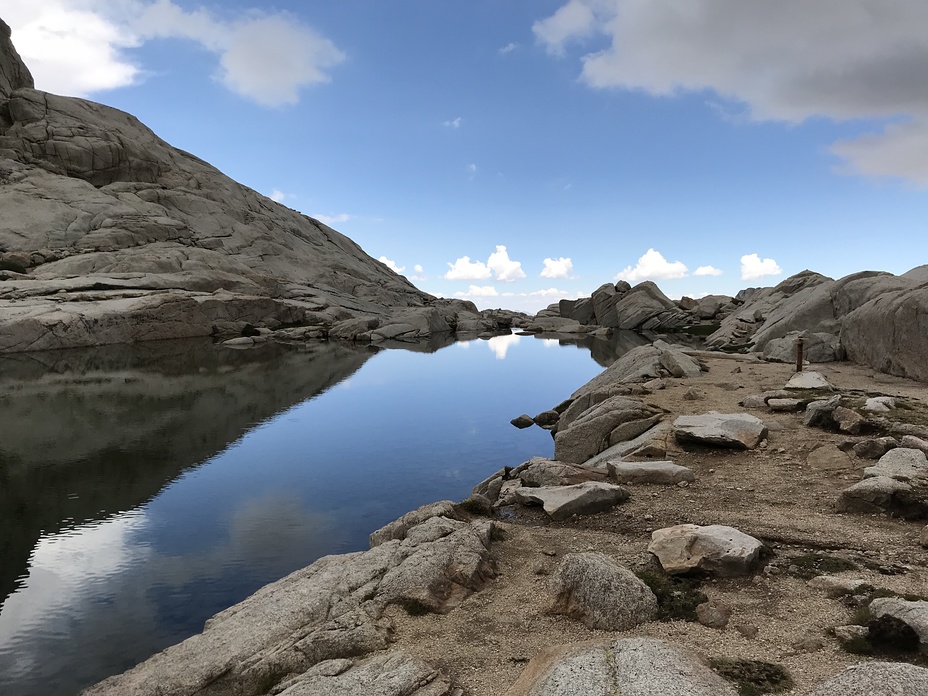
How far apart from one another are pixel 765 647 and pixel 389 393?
39.9 meters

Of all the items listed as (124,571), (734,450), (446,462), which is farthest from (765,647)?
(446,462)

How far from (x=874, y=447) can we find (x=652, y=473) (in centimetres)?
559

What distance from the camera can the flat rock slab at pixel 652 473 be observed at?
14203 mm

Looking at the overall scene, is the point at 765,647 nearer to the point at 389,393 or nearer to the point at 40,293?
the point at 389,393

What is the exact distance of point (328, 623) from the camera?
897cm

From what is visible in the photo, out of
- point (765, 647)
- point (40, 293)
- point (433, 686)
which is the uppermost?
point (40, 293)

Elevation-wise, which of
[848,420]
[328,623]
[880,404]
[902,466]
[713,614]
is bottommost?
[328,623]

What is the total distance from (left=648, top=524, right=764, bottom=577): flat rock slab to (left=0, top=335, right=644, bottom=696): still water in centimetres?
1045

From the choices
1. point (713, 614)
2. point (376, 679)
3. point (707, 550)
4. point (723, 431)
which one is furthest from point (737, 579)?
point (723, 431)

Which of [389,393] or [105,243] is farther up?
[105,243]

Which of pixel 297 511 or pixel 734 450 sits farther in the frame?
pixel 297 511

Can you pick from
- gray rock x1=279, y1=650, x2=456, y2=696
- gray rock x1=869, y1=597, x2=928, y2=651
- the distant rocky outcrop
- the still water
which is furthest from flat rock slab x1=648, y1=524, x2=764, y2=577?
the distant rocky outcrop

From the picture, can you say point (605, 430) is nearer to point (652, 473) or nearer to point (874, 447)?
point (652, 473)

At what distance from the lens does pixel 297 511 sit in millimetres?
20219
